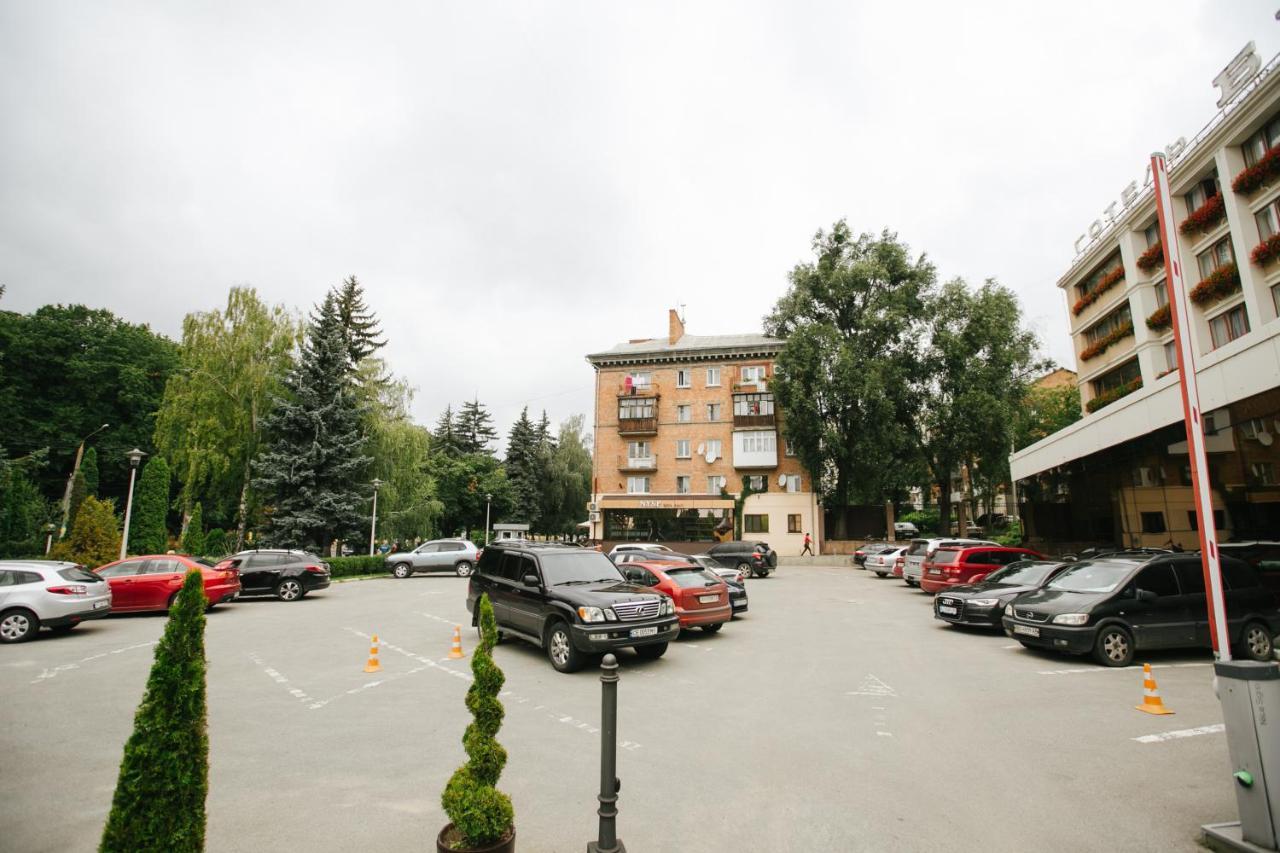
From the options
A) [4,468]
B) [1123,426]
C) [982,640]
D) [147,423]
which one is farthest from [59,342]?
[1123,426]

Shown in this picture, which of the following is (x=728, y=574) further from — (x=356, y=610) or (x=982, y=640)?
(x=356, y=610)

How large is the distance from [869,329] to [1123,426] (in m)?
21.9

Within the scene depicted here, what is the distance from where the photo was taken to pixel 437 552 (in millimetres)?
29266

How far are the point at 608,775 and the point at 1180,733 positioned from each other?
6.67 metres

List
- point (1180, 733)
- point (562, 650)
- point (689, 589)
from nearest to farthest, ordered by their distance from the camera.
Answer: point (1180, 733) < point (562, 650) < point (689, 589)

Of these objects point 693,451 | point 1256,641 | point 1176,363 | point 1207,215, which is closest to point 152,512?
point 693,451

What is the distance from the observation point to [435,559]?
29094mm

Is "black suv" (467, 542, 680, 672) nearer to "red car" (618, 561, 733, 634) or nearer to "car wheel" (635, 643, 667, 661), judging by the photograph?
"car wheel" (635, 643, 667, 661)

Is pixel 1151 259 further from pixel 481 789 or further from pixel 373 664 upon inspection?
pixel 481 789

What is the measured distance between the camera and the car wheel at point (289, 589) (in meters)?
19.2

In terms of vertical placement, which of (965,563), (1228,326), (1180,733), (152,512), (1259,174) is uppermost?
(1259,174)

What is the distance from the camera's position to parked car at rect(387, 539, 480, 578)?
28.8 metres

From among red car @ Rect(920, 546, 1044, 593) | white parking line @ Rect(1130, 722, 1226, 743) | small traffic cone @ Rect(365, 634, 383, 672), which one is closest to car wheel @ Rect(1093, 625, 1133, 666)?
white parking line @ Rect(1130, 722, 1226, 743)

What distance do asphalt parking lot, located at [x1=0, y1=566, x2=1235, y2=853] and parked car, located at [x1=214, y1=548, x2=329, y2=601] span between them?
7.61 meters
